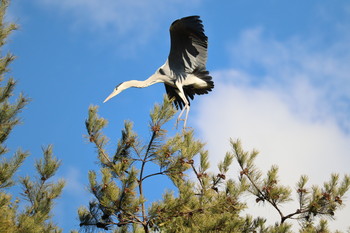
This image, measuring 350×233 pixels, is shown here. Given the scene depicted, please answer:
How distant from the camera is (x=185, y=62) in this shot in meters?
5.98

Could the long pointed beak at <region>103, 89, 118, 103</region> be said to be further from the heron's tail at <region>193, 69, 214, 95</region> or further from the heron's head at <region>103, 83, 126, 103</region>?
the heron's tail at <region>193, 69, 214, 95</region>

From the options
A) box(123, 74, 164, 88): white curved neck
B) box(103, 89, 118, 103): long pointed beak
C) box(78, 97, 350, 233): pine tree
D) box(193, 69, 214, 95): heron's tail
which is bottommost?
box(78, 97, 350, 233): pine tree

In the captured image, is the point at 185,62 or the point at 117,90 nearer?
the point at 117,90

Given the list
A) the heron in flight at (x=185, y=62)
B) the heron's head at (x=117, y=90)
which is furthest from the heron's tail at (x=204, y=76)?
the heron's head at (x=117, y=90)

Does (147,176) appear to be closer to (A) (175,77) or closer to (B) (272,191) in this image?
(B) (272,191)

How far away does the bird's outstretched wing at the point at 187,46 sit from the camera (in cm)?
579

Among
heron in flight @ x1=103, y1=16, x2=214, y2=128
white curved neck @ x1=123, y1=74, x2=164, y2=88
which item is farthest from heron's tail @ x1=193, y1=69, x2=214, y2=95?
white curved neck @ x1=123, y1=74, x2=164, y2=88

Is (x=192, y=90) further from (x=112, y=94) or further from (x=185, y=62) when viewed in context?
(x=112, y=94)

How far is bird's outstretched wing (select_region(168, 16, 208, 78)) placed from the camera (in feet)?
19.0

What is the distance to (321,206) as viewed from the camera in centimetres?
528

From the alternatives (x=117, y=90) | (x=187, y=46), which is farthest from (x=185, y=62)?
(x=117, y=90)

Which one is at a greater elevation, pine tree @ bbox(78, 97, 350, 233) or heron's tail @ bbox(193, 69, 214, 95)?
heron's tail @ bbox(193, 69, 214, 95)

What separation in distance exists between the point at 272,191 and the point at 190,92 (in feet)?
5.05

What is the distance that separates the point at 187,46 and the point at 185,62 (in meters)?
0.16
